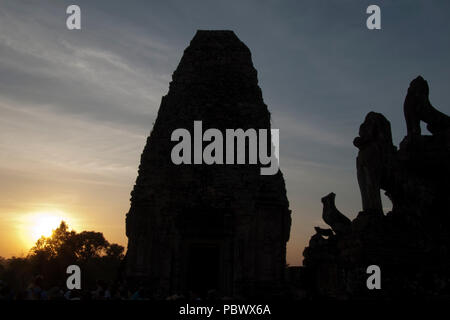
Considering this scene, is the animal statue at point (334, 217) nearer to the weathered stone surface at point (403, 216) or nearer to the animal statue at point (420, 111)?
the weathered stone surface at point (403, 216)

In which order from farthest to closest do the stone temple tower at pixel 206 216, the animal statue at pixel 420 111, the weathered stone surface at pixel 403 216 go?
the stone temple tower at pixel 206 216
the animal statue at pixel 420 111
the weathered stone surface at pixel 403 216

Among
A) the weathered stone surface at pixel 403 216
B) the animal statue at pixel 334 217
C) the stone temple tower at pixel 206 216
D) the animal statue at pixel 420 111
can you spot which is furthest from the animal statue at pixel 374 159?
the stone temple tower at pixel 206 216

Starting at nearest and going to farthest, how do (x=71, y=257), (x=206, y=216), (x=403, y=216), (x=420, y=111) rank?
(x=403, y=216) < (x=420, y=111) < (x=206, y=216) < (x=71, y=257)

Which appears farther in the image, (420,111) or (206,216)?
(206,216)

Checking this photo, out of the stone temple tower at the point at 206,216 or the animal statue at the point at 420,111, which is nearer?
the animal statue at the point at 420,111

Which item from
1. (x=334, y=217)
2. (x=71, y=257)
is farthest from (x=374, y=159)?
(x=71, y=257)

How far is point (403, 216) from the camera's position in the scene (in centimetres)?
691

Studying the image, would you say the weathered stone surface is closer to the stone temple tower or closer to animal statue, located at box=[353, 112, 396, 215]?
animal statue, located at box=[353, 112, 396, 215]

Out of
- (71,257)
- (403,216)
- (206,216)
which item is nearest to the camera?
(403,216)

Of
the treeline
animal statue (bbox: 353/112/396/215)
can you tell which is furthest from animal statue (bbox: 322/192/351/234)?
the treeline

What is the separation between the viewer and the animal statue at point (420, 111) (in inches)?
302

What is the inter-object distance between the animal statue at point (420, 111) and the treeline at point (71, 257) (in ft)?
153

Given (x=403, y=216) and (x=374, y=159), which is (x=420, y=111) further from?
(x=403, y=216)

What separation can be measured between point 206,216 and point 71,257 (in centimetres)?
4451
